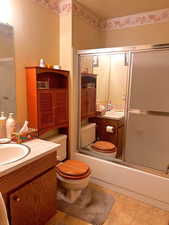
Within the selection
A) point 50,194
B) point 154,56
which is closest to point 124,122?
point 154,56

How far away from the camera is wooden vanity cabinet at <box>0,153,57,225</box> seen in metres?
1.16

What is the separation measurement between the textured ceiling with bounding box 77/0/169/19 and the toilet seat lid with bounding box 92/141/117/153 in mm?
1867

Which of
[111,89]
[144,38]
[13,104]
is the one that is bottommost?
[13,104]

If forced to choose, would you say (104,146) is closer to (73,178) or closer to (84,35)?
(73,178)

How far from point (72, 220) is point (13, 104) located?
1.32 meters

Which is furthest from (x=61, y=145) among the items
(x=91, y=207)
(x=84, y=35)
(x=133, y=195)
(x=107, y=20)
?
(x=107, y=20)

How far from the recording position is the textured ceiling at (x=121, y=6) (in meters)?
2.05

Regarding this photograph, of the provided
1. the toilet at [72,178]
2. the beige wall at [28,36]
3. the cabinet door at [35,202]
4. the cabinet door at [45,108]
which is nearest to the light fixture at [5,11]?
the beige wall at [28,36]

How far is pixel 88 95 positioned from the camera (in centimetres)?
248

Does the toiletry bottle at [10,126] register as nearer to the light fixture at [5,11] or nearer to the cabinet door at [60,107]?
the cabinet door at [60,107]

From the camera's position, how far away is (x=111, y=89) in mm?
2541

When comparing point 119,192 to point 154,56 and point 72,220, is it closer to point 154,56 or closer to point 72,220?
point 72,220

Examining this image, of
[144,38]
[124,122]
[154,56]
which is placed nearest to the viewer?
[154,56]

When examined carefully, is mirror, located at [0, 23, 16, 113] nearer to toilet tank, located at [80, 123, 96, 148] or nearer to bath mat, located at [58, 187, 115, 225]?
toilet tank, located at [80, 123, 96, 148]
